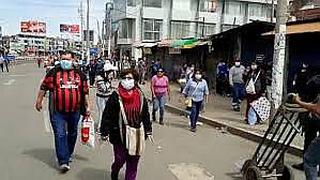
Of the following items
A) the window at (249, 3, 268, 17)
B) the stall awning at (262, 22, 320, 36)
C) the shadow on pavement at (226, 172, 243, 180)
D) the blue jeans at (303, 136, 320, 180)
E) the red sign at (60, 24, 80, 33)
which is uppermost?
the window at (249, 3, 268, 17)

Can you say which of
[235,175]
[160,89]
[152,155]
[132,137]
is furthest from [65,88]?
[160,89]

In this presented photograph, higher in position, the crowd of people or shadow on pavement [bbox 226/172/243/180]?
the crowd of people

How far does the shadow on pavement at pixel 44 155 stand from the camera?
317 inches

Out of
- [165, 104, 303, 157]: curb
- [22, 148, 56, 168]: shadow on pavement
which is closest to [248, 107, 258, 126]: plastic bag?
[165, 104, 303, 157]: curb

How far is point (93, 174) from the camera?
289 inches

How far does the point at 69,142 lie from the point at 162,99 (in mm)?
5935

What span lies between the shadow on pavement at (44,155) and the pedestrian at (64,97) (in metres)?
0.51

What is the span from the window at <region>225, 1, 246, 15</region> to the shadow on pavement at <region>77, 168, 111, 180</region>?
57.5 meters

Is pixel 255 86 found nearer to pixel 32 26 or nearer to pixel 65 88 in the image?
pixel 65 88

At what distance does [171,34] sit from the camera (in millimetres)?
58562

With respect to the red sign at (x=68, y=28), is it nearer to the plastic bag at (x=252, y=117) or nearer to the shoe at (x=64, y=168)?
the plastic bag at (x=252, y=117)

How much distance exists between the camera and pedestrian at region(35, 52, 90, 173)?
740 centimetres

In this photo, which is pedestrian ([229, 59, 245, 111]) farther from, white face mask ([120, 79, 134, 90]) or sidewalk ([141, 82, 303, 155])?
white face mask ([120, 79, 134, 90])

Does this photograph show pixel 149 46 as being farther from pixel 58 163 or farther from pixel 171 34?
pixel 58 163
